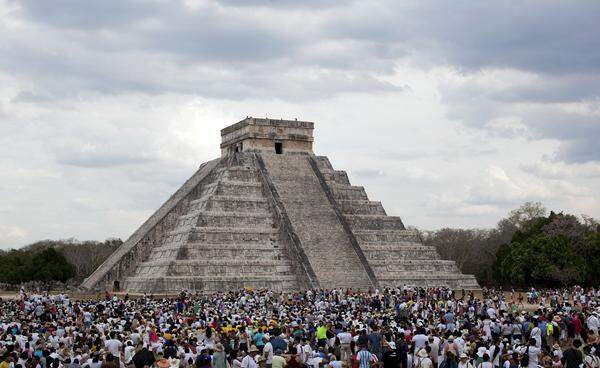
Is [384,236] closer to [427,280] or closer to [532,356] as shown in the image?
[427,280]

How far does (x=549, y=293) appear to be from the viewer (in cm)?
3700

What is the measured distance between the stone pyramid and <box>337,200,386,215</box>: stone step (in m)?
0.06

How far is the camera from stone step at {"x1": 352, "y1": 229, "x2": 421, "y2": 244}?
135 ft

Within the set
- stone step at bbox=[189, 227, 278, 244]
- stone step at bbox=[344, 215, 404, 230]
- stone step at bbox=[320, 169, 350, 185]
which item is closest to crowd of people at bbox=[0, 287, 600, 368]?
stone step at bbox=[189, 227, 278, 244]

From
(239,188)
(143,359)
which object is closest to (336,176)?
(239,188)

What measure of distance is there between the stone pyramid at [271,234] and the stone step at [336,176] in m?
0.06

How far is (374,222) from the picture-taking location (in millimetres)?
42469

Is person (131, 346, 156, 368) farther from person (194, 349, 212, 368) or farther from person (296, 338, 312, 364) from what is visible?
person (296, 338, 312, 364)

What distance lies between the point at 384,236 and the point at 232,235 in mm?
8298

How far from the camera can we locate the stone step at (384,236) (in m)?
41.0

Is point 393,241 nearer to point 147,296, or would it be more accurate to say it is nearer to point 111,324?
point 147,296

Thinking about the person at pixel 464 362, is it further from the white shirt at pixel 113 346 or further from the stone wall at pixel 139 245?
the stone wall at pixel 139 245

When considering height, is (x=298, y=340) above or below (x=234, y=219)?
below

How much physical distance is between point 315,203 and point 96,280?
1141cm
